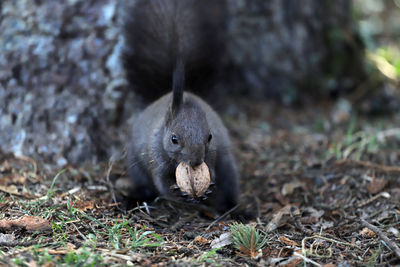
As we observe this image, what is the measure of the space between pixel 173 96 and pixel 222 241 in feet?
3.32

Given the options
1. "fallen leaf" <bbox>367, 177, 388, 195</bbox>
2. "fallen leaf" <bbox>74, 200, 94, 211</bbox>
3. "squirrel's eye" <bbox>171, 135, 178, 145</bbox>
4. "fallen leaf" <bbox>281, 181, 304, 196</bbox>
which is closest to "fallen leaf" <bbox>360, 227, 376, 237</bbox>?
"fallen leaf" <bbox>367, 177, 388, 195</bbox>

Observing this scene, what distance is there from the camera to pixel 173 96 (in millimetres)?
2998

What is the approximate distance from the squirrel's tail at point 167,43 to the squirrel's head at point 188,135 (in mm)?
A: 427

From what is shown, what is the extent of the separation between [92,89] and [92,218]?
1.50 metres

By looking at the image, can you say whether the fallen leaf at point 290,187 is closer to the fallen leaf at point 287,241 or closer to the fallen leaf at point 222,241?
the fallen leaf at point 287,241

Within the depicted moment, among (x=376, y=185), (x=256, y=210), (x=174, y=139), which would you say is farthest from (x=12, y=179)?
(x=376, y=185)

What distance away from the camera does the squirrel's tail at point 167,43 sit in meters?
3.42

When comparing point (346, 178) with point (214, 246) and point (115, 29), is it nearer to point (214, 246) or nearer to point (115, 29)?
point (214, 246)

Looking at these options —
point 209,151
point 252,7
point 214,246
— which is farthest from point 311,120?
point 214,246

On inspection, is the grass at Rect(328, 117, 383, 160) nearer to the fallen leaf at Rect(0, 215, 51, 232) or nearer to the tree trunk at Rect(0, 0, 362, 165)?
the tree trunk at Rect(0, 0, 362, 165)

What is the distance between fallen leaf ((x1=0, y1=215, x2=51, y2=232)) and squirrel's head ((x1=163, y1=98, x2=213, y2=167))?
90 cm

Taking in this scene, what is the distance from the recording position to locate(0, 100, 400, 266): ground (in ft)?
7.77

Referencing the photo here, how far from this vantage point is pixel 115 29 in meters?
3.90

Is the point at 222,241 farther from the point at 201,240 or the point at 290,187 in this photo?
the point at 290,187
